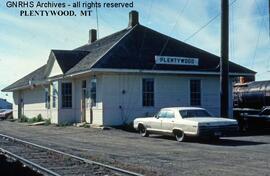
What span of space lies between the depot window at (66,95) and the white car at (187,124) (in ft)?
36.5

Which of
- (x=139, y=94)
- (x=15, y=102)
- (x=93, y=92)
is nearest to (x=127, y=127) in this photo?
(x=139, y=94)

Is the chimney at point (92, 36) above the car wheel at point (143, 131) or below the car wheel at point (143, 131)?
above

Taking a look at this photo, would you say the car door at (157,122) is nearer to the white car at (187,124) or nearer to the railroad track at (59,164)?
the white car at (187,124)

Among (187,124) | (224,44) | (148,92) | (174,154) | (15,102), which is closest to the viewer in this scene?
(174,154)

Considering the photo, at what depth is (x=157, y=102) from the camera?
3095 cm

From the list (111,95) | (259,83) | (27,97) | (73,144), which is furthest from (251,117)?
(27,97)

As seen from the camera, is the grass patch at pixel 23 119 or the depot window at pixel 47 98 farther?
the grass patch at pixel 23 119

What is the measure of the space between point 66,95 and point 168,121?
13.7m

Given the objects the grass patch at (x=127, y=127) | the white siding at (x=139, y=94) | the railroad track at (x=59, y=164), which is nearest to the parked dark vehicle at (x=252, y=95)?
the white siding at (x=139, y=94)

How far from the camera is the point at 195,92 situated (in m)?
32.0

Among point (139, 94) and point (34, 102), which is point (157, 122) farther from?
point (34, 102)

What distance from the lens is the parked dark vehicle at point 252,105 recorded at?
26142 mm

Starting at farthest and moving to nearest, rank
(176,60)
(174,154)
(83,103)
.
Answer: (83,103) < (176,60) < (174,154)

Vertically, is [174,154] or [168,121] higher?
[168,121]
